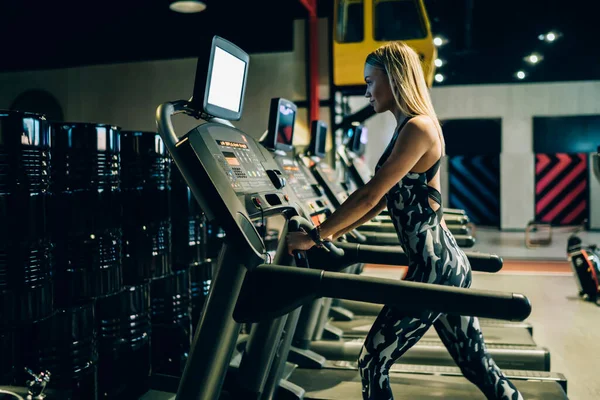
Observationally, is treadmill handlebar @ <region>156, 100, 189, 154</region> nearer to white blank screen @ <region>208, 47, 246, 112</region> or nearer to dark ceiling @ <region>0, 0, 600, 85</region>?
white blank screen @ <region>208, 47, 246, 112</region>

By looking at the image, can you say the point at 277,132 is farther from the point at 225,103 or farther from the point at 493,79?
the point at 493,79

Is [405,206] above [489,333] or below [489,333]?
above

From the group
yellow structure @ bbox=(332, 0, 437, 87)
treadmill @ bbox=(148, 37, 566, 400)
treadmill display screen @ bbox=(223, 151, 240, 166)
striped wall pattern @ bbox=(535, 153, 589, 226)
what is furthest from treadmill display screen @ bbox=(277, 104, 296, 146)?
striped wall pattern @ bbox=(535, 153, 589, 226)

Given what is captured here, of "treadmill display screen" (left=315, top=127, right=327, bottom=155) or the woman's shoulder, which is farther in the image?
"treadmill display screen" (left=315, top=127, right=327, bottom=155)

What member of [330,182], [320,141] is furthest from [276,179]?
[320,141]

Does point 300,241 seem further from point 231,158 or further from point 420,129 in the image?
point 420,129

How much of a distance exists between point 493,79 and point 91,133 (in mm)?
11197

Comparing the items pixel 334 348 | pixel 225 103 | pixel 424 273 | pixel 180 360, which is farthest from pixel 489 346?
pixel 225 103

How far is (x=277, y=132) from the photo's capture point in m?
2.75

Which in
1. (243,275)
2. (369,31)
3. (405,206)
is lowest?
(243,275)

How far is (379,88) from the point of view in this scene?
6.24 ft

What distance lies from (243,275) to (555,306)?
4.36 metres

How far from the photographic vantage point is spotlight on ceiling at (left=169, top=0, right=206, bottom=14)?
6375 millimetres

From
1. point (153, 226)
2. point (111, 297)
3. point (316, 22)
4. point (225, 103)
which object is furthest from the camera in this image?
point (316, 22)
